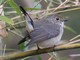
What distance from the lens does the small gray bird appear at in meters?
1.62

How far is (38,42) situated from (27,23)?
0.51 ft

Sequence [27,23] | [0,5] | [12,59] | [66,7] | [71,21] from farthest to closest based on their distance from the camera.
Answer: [71,21], [66,7], [27,23], [0,5], [12,59]

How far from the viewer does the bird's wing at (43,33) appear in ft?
5.26

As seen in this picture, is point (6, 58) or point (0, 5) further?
point (0, 5)

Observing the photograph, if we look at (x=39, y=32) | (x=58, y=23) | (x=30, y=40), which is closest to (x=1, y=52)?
(x=30, y=40)

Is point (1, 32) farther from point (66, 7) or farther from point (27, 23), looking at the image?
point (66, 7)

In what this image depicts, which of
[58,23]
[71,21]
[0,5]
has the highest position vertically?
[0,5]

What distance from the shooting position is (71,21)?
119 inches

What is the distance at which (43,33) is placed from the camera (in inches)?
69.3

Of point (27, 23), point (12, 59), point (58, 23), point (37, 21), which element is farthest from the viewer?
point (58, 23)

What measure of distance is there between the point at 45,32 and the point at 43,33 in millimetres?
45

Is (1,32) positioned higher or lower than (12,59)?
higher

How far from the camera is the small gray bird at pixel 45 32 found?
162 centimetres

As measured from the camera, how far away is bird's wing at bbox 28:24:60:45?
1603 millimetres
